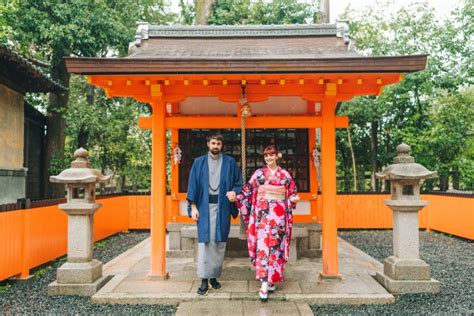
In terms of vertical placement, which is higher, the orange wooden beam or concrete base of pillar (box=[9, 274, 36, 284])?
the orange wooden beam

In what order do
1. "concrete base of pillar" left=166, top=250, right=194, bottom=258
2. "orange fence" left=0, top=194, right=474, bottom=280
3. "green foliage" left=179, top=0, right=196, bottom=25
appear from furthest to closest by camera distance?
"green foliage" left=179, top=0, right=196, bottom=25 < "concrete base of pillar" left=166, top=250, right=194, bottom=258 < "orange fence" left=0, top=194, right=474, bottom=280

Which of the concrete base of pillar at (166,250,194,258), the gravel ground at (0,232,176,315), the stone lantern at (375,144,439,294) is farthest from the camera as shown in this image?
the concrete base of pillar at (166,250,194,258)

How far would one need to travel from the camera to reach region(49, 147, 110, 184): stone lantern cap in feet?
→ 16.1

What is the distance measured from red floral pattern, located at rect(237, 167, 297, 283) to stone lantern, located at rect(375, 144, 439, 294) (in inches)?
55.4

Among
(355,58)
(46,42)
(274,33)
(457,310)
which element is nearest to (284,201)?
(355,58)

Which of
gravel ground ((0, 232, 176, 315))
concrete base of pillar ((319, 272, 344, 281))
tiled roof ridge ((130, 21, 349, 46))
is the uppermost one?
tiled roof ridge ((130, 21, 349, 46))

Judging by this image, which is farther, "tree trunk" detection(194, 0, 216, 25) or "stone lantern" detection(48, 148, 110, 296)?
"tree trunk" detection(194, 0, 216, 25)

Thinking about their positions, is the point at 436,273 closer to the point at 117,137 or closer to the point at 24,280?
the point at 24,280

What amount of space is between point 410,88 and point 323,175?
8.44 m

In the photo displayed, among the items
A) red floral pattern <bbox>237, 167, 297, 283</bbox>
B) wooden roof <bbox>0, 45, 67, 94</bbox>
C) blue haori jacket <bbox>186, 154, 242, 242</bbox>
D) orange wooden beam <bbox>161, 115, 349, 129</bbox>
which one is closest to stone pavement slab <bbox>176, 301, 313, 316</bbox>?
red floral pattern <bbox>237, 167, 297, 283</bbox>

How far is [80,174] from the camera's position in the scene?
5.01 m

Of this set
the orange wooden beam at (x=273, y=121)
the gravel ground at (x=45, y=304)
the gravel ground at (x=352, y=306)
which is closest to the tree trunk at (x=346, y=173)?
the gravel ground at (x=352, y=306)

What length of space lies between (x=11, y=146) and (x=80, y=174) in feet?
17.2

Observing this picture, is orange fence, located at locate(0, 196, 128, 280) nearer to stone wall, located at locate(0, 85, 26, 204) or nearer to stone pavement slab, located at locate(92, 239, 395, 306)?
stone pavement slab, located at locate(92, 239, 395, 306)
